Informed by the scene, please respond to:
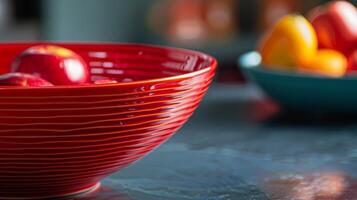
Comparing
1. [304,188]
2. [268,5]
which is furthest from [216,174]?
[268,5]

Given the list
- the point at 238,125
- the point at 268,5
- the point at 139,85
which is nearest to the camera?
the point at 139,85

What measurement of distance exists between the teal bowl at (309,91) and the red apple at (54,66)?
0.38 meters

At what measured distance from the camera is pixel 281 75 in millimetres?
1129

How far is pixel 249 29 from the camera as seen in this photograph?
288 centimetres

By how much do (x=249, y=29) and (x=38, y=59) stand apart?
2.11m

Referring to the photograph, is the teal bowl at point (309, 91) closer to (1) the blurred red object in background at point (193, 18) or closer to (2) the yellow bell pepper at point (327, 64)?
(2) the yellow bell pepper at point (327, 64)

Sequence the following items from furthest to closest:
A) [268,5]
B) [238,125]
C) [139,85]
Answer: [268,5]
[238,125]
[139,85]

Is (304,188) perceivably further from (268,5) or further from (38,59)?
(268,5)

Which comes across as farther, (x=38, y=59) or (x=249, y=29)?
(x=249, y=29)

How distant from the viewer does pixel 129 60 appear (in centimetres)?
91

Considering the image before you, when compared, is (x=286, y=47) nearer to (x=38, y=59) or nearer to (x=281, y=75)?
(x=281, y=75)

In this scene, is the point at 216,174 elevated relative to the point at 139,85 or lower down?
lower down

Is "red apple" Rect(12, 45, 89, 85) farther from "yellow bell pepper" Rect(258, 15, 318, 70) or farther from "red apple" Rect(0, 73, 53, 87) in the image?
"yellow bell pepper" Rect(258, 15, 318, 70)

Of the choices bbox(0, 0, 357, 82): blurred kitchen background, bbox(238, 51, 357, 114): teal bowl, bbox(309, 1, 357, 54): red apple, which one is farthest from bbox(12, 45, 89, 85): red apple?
bbox(0, 0, 357, 82): blurred kitchen background
